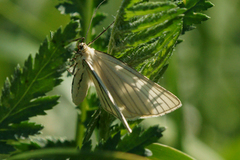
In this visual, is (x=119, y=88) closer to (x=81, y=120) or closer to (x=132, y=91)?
(x=132, y=91)

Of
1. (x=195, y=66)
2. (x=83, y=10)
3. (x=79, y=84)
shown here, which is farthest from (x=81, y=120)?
(x=195, y=66)

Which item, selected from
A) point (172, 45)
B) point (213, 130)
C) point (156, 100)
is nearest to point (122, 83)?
point (156, 100)

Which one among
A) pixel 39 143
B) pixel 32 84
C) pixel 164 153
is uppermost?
pixel 32 84

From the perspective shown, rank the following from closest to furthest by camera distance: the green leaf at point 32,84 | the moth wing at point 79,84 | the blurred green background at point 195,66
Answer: the green leaf at point 32,84 → the moth wing at point 79,84 → the blurred green background at point 195,66

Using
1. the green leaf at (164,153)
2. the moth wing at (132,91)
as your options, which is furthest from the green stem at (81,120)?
the green leaf at (164,153)

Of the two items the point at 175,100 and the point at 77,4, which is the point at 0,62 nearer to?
the point at 77,4

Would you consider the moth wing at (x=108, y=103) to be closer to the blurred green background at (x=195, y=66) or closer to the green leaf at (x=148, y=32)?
the green leaf at (x=148, y=32)
